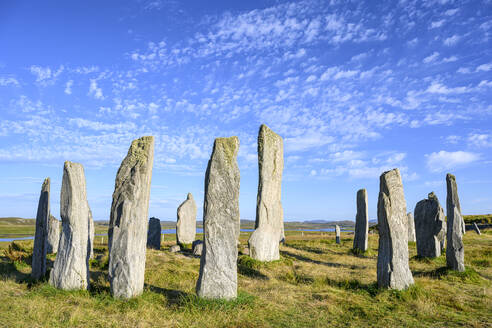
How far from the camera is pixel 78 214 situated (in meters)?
8.47

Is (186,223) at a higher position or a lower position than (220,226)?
lower

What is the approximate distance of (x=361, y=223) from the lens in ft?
61.9

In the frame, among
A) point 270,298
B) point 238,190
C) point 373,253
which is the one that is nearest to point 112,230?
point 238,190

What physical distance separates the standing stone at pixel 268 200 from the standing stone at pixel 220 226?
5.75 metres

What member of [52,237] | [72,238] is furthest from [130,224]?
[52,237]

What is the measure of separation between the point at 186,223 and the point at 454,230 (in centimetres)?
1328

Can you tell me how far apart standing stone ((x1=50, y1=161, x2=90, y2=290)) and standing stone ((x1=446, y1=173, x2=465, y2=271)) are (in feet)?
36.7

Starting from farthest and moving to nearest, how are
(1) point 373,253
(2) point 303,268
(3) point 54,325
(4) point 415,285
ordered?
(1) point 373,253 < (2) point 303,268 < (4) point 415,285 < (3) point 54,325

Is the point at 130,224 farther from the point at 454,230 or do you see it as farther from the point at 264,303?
the point at 454,230

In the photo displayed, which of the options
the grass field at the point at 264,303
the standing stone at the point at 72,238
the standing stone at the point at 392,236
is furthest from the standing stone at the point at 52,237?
the standing stone at the point at 392,236

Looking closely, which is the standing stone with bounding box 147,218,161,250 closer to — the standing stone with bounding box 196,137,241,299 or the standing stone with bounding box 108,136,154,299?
the standing stone with bounding box 108,136,154,299

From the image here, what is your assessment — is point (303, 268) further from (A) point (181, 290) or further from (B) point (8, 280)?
(B) point (8, 280)

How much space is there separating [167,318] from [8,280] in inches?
239

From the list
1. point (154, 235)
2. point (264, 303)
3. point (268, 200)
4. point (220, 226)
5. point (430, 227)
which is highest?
point (268, 200)
